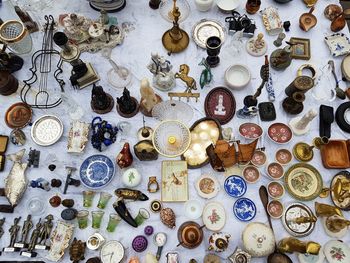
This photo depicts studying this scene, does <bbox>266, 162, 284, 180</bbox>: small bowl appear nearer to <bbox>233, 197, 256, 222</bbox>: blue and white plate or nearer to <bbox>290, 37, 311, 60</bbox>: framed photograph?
<bbox>233, 197, 256, 222</bbox>: blue and white plate

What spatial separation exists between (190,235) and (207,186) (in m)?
0.33

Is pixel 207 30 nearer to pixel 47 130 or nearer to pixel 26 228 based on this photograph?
pixel 47 130

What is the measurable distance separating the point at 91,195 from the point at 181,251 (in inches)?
25.8

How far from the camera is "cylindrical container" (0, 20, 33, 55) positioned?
231 cm

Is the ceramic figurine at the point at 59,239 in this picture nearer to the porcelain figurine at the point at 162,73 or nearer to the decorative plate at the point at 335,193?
the porcelain figurine at the point at 162,73

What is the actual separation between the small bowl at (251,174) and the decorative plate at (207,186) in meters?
0.19

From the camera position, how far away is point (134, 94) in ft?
8.02

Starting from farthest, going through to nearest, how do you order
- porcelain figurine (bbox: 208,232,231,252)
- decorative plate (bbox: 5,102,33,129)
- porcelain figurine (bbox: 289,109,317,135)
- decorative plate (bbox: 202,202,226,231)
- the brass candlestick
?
the brass candlestick < decorative plate (bbox: 5,102,33,129) < porcelain figurine (bbox: 289,109,317,135) < decorative plate (bbox: 202,202,226,231) < porcelain figurine (bbox: 208,232,231,252)

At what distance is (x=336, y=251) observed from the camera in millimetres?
2057

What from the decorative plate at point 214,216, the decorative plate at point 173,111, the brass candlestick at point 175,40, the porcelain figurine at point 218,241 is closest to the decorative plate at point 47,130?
the decorative plate at point 173,111

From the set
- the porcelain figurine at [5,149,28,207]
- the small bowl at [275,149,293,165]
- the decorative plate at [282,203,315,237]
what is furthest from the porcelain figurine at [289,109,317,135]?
the porcelain figurine at [5,149,28,207]

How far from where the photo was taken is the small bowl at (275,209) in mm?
2137

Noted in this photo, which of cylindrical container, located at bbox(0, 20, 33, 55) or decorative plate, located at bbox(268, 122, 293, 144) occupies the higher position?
cylindrical container, located at bbox(0, 20, 33, 55)

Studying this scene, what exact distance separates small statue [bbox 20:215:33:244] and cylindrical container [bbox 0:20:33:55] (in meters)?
1.16
